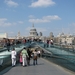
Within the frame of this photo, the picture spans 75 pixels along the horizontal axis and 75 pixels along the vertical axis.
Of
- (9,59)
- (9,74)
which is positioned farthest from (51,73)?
(9,59)

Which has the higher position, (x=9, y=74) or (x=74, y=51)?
(x=74, y=51)

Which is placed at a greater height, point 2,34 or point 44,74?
point 2,34

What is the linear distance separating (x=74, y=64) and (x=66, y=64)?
8.09 feet

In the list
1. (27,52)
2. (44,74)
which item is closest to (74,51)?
(27,52)

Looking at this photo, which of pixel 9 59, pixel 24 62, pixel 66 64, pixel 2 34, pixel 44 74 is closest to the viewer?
pixel 44 74

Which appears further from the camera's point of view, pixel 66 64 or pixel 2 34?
pixel 2 34

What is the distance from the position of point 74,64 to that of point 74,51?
4803 mm

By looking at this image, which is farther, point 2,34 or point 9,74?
point 2,34

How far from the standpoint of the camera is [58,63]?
2138 cm

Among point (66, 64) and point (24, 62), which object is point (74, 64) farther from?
point (24, 62)

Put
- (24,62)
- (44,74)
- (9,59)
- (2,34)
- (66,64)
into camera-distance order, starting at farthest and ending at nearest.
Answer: (2,34), (9,59), (24,62), (66,64), (44,74)

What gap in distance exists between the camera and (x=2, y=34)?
153 metres

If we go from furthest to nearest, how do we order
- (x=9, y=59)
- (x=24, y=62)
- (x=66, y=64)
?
(x=9, y=59)
(x=24, y=62)
(x=66, y=64)

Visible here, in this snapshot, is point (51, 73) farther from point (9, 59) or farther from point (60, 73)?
point (9, 59)
